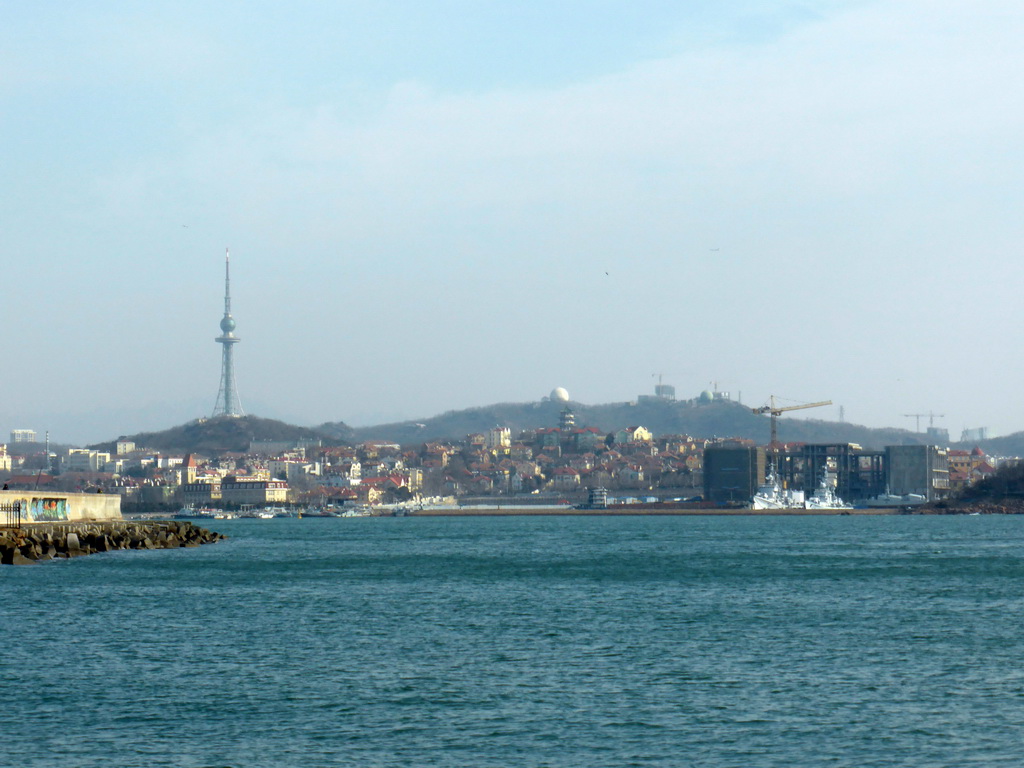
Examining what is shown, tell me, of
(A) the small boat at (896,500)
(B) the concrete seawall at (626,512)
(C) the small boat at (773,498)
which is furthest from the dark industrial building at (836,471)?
(B) the concrete seawall at (626,512)

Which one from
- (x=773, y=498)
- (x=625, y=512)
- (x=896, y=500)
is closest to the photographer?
(x=773, y=498)

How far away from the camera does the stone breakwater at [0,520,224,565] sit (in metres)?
43.8

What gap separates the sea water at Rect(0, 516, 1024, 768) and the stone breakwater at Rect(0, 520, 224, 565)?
596 cm

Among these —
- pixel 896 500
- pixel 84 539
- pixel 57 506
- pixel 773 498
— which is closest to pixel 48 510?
pixel 57 506

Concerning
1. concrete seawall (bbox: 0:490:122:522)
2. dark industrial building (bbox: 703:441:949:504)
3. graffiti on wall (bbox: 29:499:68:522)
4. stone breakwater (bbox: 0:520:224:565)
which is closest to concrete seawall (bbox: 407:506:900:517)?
dark industrial building (bbox: 703:441:949:504)

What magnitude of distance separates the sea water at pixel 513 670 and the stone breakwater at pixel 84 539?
596cm

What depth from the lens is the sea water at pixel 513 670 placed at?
1462 centimetres

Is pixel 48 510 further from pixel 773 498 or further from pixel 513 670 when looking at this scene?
pixel 773 498

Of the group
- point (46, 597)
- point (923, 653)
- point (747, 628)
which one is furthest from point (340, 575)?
point (923, 653)

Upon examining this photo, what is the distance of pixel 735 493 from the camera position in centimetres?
14925

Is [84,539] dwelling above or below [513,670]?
below

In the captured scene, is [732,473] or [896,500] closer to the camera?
[896,500]

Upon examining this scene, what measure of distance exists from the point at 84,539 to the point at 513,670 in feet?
117

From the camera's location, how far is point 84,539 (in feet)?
168
